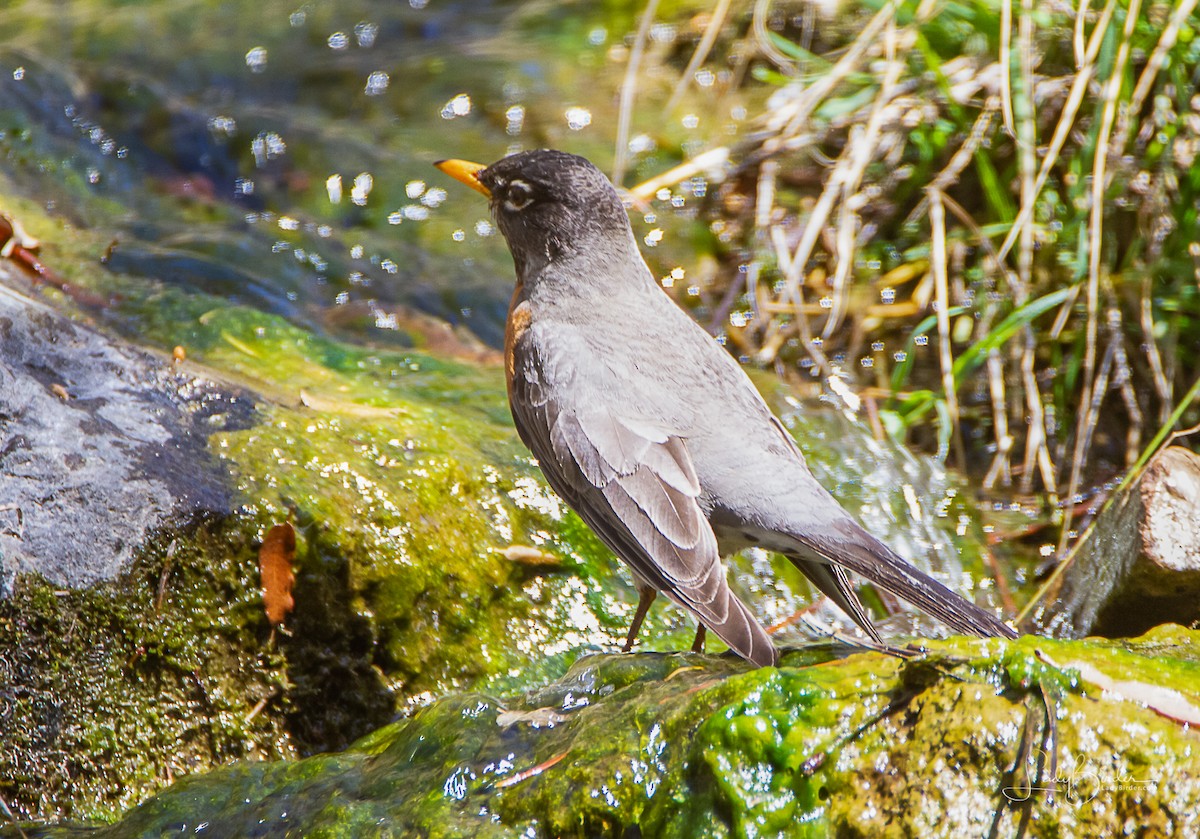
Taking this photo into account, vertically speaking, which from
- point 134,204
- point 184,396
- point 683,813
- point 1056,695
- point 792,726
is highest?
point 1056,695

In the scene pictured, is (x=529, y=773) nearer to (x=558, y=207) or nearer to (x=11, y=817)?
(x=11, y=817)

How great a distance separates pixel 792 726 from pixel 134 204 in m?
5.56

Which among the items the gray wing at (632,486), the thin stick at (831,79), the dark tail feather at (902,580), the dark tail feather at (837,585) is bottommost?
the dark tail feather at (837,585)

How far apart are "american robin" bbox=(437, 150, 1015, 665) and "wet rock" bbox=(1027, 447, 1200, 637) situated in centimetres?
103

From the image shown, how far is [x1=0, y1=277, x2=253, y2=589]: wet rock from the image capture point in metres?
3.02

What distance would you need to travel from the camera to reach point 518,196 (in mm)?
4379

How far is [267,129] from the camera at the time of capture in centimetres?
717

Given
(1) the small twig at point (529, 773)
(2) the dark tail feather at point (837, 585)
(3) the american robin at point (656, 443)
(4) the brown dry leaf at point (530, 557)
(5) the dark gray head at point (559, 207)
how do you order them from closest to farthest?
(1) the small twig at point (529, 773), (3) the american robin at point (656, 443), (2) the dark tail feather at point (837, 585), (4) the brown dry leaf at point (530, 557), (5) the dark gray head at point (559, 207)

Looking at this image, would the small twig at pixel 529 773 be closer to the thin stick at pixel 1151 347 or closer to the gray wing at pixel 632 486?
the gray wing at pixel 632 486

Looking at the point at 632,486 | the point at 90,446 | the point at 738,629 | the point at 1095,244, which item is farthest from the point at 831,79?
the point at 90,446

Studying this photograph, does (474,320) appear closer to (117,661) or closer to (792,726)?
(117,661)

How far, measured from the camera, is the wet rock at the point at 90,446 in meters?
3.02

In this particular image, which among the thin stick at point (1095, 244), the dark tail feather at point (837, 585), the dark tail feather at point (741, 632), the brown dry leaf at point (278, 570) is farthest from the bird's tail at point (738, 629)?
the thin stick at point (1095, 244)

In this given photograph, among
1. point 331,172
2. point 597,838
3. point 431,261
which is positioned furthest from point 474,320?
point 597,838
